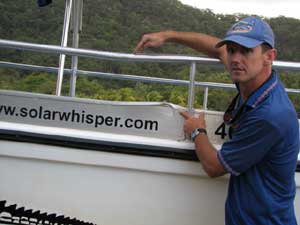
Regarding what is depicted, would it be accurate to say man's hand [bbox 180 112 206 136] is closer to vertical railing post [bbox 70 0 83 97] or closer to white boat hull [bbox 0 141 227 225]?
white boat hull [bbox 0 141 227 225]

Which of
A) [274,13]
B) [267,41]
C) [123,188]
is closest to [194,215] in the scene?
[123,188]

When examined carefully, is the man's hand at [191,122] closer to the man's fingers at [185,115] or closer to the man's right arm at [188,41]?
the man's fingers at [185,115]

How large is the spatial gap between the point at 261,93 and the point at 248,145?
22 cm

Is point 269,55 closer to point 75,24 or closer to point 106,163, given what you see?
point 106,163

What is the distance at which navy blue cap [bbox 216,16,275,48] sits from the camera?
86.4 inches

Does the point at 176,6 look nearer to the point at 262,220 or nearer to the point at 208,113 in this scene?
the point at 208,113

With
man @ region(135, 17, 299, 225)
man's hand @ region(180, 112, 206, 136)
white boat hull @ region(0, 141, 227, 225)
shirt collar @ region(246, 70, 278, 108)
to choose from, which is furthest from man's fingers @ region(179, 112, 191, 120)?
shirt collar @ region(246, 70, 278, 108)

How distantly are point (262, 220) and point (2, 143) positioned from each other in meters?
1.34

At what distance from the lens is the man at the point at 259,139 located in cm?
220

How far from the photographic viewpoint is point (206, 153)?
2.45m

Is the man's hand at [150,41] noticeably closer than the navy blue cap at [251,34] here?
No

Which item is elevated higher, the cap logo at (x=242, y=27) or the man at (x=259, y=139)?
the cap logo at (x=242, y=27)

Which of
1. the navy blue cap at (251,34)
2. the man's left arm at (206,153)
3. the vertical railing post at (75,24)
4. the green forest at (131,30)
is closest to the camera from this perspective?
the navy blue cap at (251,34)

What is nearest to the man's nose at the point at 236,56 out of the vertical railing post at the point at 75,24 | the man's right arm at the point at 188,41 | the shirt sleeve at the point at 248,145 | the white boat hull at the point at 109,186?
the shirt sleeve at the point at 248,145
